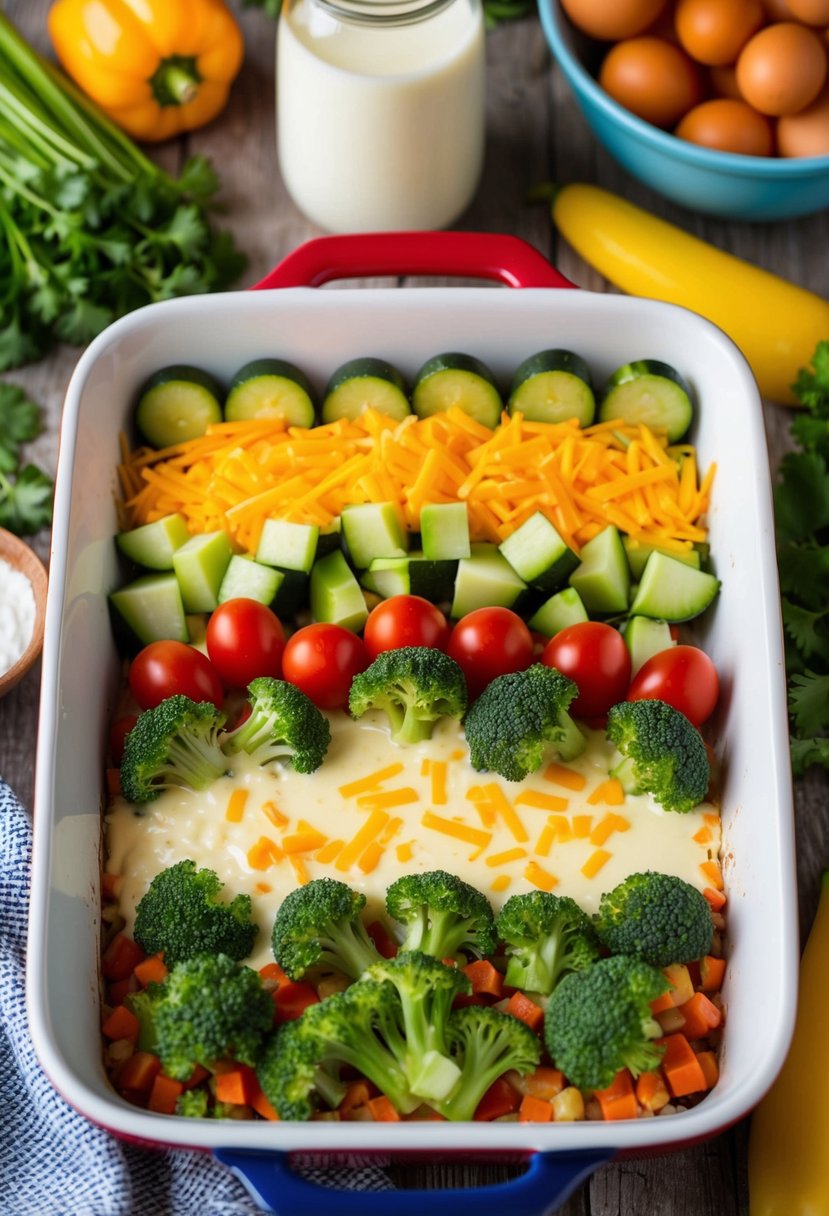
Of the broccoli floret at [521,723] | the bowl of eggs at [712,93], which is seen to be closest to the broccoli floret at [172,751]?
the broccoli floret at [521,723]

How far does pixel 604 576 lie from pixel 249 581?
2.20ft

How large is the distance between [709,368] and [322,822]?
1.18 meters

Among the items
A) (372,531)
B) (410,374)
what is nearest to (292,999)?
(372,531)

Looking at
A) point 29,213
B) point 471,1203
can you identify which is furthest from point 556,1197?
point 29,213

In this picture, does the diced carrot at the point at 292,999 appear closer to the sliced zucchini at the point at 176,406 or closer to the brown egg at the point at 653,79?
the sliced zucchini at the point at 176,406

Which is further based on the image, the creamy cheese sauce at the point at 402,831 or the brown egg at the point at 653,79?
the brown egg at the point at 653,79

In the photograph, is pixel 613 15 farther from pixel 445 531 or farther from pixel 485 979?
pixel 485 979

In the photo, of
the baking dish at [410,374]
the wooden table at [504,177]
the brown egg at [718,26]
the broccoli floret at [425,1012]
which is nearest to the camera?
the baking dish at [410,374]

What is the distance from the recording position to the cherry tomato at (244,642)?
8.56 feet

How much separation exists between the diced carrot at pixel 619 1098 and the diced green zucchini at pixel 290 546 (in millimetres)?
1088

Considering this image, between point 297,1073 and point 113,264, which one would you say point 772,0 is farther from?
point 297,1073

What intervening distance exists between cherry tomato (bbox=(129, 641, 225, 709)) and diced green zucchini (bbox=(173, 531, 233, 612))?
145 millimetres

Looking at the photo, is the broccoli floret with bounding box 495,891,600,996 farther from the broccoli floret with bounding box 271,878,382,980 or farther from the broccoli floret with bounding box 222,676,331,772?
the broccoli floret with bounding box 222,676,331,772

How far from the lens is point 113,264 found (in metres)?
3.39
